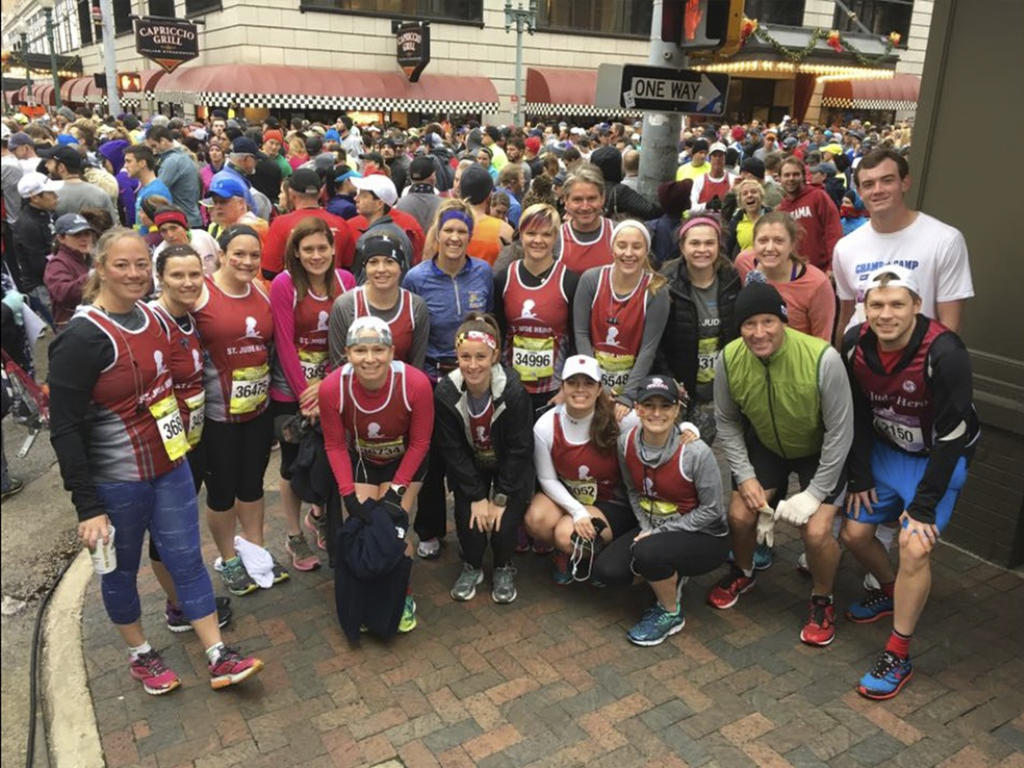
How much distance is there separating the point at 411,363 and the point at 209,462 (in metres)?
1.15

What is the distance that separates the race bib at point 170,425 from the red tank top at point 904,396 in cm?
307

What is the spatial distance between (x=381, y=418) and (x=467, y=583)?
1066mm

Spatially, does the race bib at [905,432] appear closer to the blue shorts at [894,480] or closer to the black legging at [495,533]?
the blue shorts at [894,480]

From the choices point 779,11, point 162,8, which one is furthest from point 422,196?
point 779,11

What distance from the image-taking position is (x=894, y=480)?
3.85m

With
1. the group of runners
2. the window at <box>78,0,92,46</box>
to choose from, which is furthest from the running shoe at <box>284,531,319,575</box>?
the window at <box>78,0,92,46</box>

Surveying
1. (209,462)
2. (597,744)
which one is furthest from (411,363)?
(597,744)

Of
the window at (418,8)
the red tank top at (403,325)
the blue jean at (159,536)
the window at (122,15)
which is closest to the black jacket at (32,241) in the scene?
the red tank top at (403,325)

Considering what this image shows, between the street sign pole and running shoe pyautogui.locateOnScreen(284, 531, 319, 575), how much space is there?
3693mm

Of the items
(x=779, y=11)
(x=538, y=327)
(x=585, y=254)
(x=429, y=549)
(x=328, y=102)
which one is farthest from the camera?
(x=779, y=11)

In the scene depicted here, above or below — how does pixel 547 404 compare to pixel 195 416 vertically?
below

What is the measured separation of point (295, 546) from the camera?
4.71 meters

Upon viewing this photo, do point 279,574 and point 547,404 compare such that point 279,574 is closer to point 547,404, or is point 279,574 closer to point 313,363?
point 313,363

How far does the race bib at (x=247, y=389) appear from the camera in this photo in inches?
158
